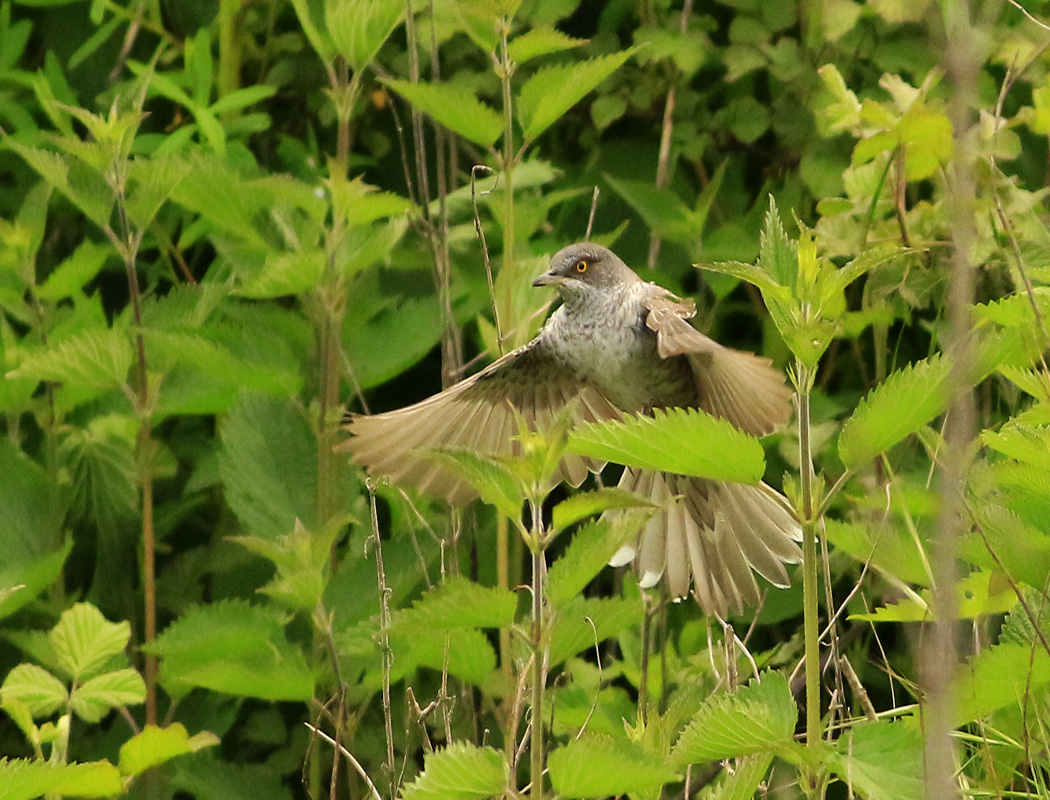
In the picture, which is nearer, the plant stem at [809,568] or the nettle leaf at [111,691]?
the plant stem at [809,568]

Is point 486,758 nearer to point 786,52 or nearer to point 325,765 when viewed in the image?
point 325,765

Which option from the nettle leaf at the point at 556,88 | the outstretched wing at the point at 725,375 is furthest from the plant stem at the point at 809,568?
the nettle leaf at the point at 556,88

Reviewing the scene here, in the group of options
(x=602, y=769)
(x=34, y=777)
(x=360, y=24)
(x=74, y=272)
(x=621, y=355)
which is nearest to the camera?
(x=602, y=769)

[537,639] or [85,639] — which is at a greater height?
[537,639]

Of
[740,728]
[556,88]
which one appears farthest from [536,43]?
[740,728]

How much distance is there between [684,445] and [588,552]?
12 cm

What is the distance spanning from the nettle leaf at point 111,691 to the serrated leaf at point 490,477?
0.83 metres

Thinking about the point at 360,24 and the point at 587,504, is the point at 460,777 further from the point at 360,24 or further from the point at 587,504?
the point at 360,24

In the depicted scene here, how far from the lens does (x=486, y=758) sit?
114 centimetres

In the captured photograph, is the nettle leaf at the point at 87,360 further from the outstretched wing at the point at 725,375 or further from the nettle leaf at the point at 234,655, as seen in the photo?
the outstretched wing at the point at 725,375

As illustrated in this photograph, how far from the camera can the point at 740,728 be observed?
1128 mm

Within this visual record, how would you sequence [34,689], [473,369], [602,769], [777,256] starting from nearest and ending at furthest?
[602,769], [777,256], [34,689], [473,369]

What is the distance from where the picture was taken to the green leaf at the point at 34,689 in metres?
1.71

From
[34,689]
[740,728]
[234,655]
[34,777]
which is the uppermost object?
[740,728]
